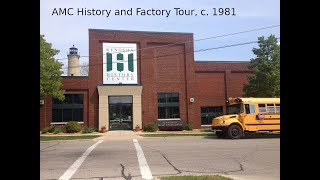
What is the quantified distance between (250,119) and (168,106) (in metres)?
12.1

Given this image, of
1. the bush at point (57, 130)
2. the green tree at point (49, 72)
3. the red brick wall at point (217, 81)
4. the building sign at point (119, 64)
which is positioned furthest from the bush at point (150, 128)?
the green tree at point (49, 72)

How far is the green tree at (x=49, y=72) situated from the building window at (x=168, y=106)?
921 centimetres

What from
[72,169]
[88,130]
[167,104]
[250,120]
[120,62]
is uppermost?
[120,62]

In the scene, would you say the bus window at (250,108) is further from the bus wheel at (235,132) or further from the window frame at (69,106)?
the window frame at (69,106)

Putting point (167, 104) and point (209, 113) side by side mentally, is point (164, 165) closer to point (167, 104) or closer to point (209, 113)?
point (167, 104)

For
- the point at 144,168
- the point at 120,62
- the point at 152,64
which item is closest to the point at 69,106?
the point at 120,62

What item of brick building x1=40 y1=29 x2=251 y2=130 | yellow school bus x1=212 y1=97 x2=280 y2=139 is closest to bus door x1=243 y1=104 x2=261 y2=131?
yellow school bus x1=212 y1=97 x2=280 y2=139

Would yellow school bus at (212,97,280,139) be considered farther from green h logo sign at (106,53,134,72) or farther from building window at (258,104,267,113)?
green h logo sign at (106,53,134,72)

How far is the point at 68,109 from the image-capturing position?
31.9 meters

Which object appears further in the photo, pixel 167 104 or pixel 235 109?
pixel 167 104

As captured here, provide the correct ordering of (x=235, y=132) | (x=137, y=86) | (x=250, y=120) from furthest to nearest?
(x=137, y=86), (x=250, y=120), (x=235, y=132)

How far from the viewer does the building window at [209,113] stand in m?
34.4

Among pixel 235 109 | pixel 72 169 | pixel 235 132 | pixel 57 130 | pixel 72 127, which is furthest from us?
pixel 72 127
